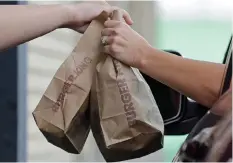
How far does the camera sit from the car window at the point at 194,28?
1.93 m

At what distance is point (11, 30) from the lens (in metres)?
1.02

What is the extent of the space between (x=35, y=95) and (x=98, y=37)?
1.07 meters

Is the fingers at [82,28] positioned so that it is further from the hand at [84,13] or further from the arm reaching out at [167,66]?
the arm reaching out at [167,66]

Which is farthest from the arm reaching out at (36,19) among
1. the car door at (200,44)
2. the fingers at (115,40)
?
the car door at (200,44)

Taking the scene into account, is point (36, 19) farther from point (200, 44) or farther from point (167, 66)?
point (200, 44)

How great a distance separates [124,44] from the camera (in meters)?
0.98

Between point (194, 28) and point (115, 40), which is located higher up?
point (115, 40)

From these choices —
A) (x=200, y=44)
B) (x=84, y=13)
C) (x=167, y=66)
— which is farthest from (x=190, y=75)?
(x=200, y=44)

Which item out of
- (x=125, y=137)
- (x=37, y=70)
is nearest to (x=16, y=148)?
(x=37, y=70)

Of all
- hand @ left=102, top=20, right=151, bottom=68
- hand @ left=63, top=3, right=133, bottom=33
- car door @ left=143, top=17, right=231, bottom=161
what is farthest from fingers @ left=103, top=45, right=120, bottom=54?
car door @ left=143, top=17, right=231, bottom=161

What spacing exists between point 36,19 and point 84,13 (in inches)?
4.5

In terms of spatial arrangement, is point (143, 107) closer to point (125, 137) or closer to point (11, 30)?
point (125, 137)

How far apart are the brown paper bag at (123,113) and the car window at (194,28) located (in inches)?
38.0

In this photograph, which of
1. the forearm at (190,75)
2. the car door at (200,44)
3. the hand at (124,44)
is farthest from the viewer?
the car door at (200,44)
